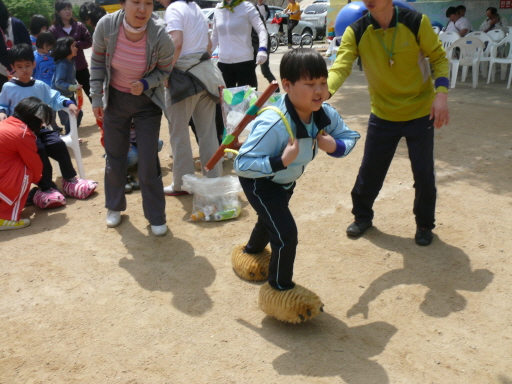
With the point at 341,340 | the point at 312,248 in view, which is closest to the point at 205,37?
the point at 312,248

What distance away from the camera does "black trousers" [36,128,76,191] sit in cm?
516

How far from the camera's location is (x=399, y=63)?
3586 millimetres

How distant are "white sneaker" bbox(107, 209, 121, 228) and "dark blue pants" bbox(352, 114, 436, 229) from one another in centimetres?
202

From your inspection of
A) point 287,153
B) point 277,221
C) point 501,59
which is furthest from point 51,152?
point 501,59

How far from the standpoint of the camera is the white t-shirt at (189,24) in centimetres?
440

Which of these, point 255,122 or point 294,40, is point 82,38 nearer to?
point 255,122

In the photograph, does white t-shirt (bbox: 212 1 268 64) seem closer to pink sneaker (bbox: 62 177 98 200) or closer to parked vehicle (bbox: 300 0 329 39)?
pink sneaker (bbox: 62 177 98 200)

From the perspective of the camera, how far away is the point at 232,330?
10.2 ft

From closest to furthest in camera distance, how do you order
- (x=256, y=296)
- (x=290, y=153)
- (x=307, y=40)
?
(x=290, y=153) → (x=256, y=296) → (x=307, y=40)

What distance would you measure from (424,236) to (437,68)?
127 cm

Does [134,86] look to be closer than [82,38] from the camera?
Yes

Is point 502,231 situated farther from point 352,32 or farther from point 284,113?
point 284,113

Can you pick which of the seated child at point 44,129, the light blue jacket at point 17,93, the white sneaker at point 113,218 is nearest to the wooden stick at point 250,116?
the white sneaker at point 113,218

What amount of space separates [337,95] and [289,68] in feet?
24.9
